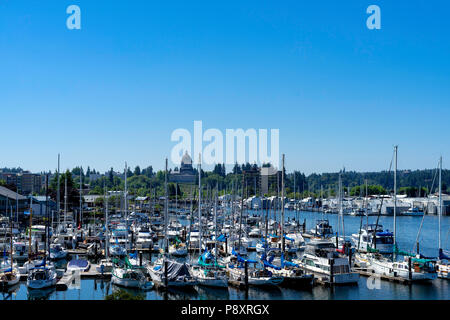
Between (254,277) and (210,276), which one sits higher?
(210,276)

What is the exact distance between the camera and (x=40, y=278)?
96.8 ft

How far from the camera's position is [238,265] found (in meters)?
33.3

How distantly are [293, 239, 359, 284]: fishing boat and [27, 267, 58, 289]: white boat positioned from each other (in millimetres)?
16600

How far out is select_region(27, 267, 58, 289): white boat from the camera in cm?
2911

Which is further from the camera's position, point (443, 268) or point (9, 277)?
point (443, 268)

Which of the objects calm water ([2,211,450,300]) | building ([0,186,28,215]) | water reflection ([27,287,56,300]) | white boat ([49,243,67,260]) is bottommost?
calm water ([2,211,450,300])

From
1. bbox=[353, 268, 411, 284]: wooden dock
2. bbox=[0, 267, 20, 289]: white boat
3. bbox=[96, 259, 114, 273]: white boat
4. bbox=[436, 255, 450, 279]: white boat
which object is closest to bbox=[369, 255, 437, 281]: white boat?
bbox=[353, 268, 411, 284]: wooden dock

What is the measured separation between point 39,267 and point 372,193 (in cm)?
15446

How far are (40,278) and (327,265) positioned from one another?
18067 millimetres

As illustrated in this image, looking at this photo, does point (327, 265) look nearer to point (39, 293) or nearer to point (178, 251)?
point (178, 251)

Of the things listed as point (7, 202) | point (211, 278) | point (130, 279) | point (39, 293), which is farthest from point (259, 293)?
point (7, 202)

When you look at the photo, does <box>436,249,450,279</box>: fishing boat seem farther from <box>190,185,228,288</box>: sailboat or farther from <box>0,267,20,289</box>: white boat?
<box>0,267,20,289</box>: white boat
